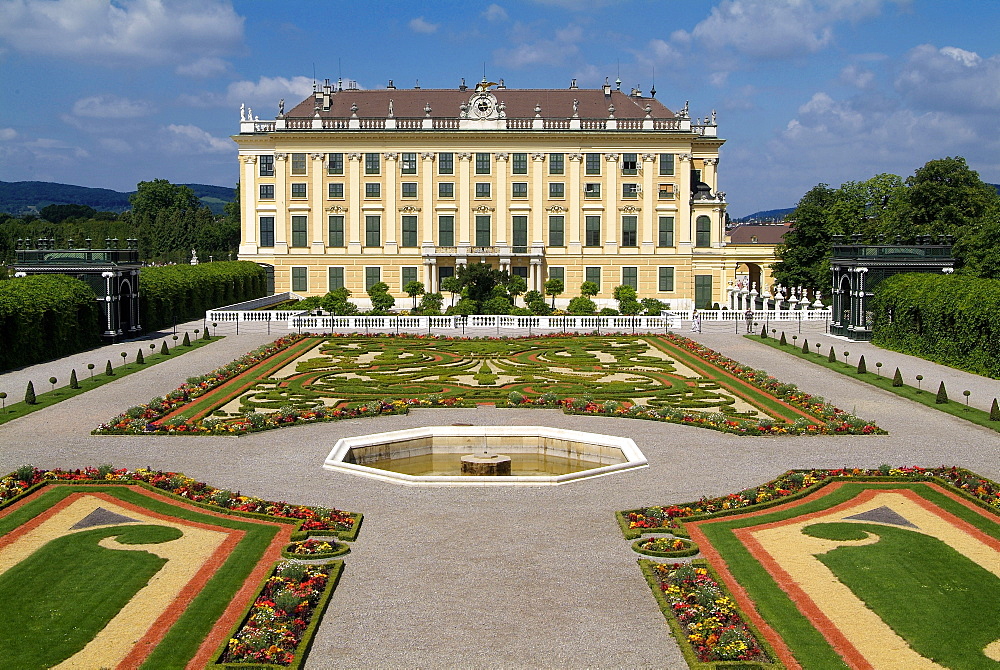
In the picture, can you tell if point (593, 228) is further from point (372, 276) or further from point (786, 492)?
point (786, 492)

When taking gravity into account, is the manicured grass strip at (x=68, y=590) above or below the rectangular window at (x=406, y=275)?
below

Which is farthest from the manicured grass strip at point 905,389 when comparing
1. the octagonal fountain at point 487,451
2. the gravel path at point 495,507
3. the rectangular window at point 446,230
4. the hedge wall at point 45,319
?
the rectangular window at point 446,230

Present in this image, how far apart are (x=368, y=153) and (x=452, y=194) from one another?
7.89m

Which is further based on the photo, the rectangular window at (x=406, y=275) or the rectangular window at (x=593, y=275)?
the rectangular window at (x=593, y=275)

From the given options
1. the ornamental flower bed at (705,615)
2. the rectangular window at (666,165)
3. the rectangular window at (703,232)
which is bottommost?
the ornamental flower bed at (705,615)

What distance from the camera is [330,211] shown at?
88.6m

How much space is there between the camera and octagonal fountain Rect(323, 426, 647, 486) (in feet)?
→ 92.5

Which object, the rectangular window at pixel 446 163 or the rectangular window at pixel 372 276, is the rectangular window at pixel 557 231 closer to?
the rectangular window at pixel 446 163

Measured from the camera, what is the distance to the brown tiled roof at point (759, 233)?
12331 cm

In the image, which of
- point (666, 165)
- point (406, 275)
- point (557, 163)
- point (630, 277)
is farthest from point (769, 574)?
point (666, 165)

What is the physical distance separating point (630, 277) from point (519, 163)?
13.5 m

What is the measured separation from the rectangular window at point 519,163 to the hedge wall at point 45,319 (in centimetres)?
4266

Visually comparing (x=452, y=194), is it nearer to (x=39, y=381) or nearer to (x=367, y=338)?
(x=367, y=338)

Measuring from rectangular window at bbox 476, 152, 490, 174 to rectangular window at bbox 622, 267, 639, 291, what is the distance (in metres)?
14.4
